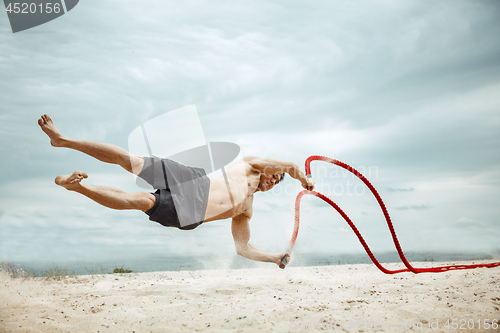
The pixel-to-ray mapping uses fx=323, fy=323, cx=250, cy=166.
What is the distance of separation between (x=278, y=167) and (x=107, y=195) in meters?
2.41

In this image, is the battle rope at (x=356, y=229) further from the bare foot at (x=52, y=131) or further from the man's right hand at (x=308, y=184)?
the bare foot at (x=52, y=131)

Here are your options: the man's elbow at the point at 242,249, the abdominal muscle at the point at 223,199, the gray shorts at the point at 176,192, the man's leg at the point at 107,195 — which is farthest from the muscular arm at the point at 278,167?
the man's leg at the point at 107,195

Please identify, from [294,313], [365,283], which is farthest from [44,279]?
[365,283]

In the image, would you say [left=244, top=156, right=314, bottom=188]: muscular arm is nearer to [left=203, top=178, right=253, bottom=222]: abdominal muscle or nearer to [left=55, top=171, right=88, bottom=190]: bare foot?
[left=203, top=178, right=253, bottom=222]: abdominal muscle

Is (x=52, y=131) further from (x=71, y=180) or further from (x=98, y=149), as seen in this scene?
(x=71, y=180)

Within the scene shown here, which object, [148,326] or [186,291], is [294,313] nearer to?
[148,326]

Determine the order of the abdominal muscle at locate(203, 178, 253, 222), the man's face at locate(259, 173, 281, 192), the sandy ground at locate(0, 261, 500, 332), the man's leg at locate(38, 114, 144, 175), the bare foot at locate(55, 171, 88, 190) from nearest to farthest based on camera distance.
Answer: the bare foot at locate(55, 171, 88, 190), the man's leg at locate(38, 114, 144, 175), the sandy ground at locate(0, 261, 500, 332), the abdominal muscle at locate(203, 178, 253, 222), the man's face at locate(259, 173, 281, 192)

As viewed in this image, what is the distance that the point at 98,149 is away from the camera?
11.9 ft

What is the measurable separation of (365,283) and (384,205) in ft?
6.51

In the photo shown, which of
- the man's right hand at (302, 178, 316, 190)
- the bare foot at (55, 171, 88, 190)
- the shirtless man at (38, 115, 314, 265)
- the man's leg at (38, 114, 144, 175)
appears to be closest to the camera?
the bare foot at (55, 171, 88, 190)

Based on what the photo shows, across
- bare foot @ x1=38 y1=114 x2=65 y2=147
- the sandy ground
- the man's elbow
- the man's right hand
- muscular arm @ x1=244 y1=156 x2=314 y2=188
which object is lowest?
the sandy ground

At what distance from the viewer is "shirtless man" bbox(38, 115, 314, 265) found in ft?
11.4

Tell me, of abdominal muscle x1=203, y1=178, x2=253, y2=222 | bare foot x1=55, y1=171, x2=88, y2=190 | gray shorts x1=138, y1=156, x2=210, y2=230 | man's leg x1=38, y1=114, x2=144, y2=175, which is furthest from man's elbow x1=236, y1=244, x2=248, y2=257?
bare foot x1=55, y1=171, x2=88, y2=190

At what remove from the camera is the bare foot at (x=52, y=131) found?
370 centimetres
